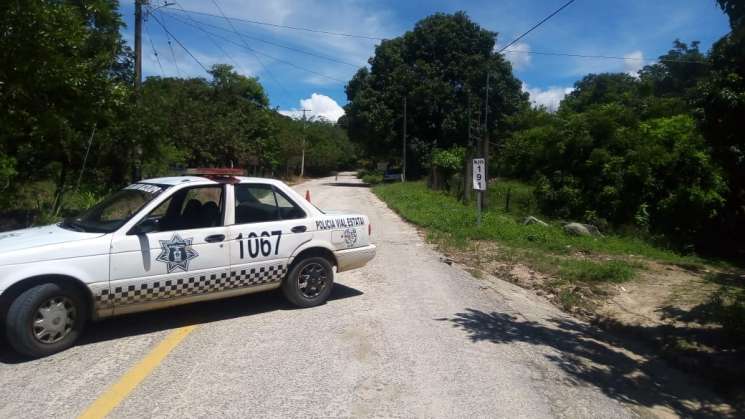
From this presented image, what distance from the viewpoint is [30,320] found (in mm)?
4711

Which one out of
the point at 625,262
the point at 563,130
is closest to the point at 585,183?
the point at 563,130

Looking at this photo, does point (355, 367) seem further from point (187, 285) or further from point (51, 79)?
point (51, 79)

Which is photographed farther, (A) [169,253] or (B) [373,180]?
(B) [373,180]

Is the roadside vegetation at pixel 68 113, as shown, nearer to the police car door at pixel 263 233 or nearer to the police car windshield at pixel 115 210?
the police car windshield at pixel 115 210

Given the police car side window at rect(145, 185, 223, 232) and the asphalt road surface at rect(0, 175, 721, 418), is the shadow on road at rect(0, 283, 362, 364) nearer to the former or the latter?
the asphalt road surface at rect(0, 175, 721, 418)


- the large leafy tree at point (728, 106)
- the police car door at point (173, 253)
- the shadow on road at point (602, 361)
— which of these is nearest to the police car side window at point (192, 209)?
the police car door at point (173, 253)

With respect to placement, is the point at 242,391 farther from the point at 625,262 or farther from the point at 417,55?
the point at 417,55

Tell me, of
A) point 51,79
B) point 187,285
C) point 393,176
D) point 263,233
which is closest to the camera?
point 187,285

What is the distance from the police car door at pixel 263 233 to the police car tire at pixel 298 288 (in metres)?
0.11

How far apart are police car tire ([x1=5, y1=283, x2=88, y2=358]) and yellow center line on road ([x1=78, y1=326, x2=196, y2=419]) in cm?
82

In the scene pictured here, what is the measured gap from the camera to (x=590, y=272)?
9234 millimetres

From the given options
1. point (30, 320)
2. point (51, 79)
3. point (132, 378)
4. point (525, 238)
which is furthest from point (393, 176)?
point (132, 378)

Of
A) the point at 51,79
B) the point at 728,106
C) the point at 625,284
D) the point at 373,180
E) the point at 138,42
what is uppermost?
the point at 138,42

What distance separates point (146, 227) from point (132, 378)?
1.62m
